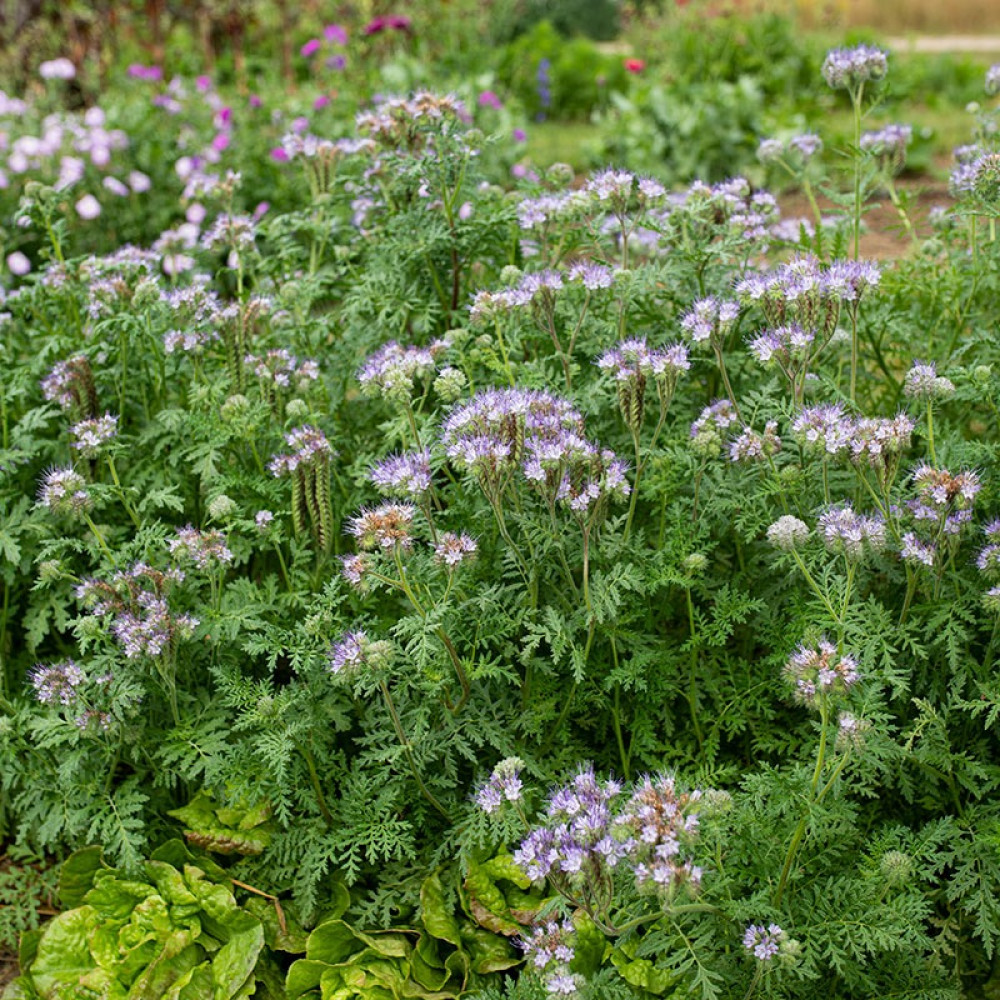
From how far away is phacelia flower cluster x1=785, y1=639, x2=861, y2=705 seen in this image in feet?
7.87

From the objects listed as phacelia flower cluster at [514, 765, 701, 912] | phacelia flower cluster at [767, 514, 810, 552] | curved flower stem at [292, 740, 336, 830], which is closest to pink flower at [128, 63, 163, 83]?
curved flower stem at [292, 740, 336, 830]

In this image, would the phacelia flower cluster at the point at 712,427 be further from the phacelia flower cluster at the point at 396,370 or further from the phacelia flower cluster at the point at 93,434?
the phacelia flower cluster at the point at 93,434

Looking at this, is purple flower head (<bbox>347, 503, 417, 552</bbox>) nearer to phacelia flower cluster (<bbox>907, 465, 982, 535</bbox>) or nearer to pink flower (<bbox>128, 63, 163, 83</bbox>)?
phacelia flower cluster (<bbox>907, 465, 982, 535</bbox>)

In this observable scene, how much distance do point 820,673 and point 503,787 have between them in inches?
28.1

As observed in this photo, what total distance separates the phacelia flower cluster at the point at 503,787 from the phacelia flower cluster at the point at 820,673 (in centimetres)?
61

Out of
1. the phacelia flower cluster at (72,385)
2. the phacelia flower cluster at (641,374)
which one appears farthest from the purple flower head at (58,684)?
the phacelia flower cluster at (641,374)

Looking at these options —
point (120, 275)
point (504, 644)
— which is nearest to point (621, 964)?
point (504, 644)

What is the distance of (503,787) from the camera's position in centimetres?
259

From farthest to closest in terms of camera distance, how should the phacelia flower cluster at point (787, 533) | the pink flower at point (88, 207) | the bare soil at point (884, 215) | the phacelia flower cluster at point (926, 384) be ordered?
the pink flower at point (88, 207) < the bare soil at point (884, 215) < the phacelia flower cluster at point (926, 384) < the phacelia flower cluster at point (787, 533)

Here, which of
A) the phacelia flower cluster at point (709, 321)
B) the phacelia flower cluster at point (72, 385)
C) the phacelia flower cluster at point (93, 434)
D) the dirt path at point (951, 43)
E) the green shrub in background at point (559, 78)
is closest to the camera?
the phacelia flower cluster at point (709, 321)

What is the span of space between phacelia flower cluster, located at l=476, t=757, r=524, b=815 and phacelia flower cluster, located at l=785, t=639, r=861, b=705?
0.61 metres

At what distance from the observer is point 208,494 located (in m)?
3.50

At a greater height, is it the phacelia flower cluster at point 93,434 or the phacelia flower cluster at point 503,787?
the phacelia flower cluster at point 93,434

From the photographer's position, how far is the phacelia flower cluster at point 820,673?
→ 7.87 ft
